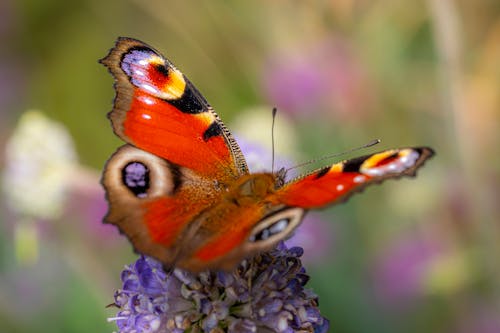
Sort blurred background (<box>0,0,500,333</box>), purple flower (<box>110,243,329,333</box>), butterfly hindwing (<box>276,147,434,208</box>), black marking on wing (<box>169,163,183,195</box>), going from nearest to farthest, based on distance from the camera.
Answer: butterfly hindwing (<box>276,147,434,208</box>) → purple flower (<box>110,243,329,333</box>) → black marking on wing (<box>169,163,183,195</box>) → blurred background (<box>0,0,500,333</box>)

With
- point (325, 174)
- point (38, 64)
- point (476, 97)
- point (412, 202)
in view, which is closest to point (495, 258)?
point (412, 202)

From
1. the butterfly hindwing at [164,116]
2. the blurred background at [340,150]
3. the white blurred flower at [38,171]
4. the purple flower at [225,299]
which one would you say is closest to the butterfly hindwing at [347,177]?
the purple flower at [225,299]

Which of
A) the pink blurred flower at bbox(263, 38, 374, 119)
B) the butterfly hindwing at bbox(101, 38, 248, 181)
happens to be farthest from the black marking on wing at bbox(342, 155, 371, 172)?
the pink blurred flower at bbox(263, 38, 374, 119)

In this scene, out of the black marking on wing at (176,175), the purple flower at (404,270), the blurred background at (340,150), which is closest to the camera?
the black marking on wing at (176,175)

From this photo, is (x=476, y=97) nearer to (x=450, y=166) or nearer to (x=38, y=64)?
(x=450, y=166)

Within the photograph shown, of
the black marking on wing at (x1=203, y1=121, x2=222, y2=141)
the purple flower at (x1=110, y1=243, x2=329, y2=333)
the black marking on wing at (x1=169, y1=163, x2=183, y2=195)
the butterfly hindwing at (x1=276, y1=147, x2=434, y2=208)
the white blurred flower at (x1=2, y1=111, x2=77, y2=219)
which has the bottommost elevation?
the purple flower at (x1=110, y1=243, x2=329, y2=333)

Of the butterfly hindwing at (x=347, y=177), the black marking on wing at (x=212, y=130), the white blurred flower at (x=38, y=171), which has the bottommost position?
the butterfly hindwing at (x=347, y=177)

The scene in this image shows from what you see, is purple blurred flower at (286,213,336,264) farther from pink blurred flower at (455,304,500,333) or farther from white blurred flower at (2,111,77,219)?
white blurred flower at (2,111,77,219)

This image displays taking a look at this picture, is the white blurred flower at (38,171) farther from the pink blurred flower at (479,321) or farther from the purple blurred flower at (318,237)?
the pink blurred flower at (479,321)
